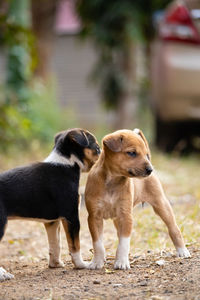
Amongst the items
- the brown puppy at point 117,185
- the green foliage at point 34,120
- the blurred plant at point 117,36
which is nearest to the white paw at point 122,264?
the brown puppy at point 117,185

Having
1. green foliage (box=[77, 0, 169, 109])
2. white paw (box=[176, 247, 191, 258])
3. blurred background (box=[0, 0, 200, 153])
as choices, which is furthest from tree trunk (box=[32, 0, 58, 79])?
white paw (box=[176, 247, 191, 258])

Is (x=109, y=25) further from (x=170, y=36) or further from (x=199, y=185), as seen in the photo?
(x=199, y=185)

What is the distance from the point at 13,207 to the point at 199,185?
4.19m

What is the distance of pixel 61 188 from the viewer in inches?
178

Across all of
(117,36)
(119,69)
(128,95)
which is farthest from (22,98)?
(128,95)

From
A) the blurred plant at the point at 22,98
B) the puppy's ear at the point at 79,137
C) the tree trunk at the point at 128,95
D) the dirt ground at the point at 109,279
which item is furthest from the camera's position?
the tree trunk at the point at 128,95

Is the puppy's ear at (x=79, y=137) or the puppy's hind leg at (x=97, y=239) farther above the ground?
the puppy's ear at (x=79, y=137)

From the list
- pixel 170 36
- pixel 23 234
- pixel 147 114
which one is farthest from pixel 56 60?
pixel 23 234

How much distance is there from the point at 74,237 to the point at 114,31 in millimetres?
8559

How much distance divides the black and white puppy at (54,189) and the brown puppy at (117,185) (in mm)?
125

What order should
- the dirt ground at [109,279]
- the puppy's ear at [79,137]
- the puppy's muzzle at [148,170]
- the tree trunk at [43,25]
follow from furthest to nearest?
the tree trunk at [43,25] < the puppy's ear at [79,137] < the puppy's muzzle at [148,170] < the dirt ground at [109,279]

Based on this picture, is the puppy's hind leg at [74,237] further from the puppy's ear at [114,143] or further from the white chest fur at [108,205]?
the puppy's ear at [114,143]

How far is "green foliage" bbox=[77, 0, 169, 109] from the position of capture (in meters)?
12.1

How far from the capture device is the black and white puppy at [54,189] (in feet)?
14.4
